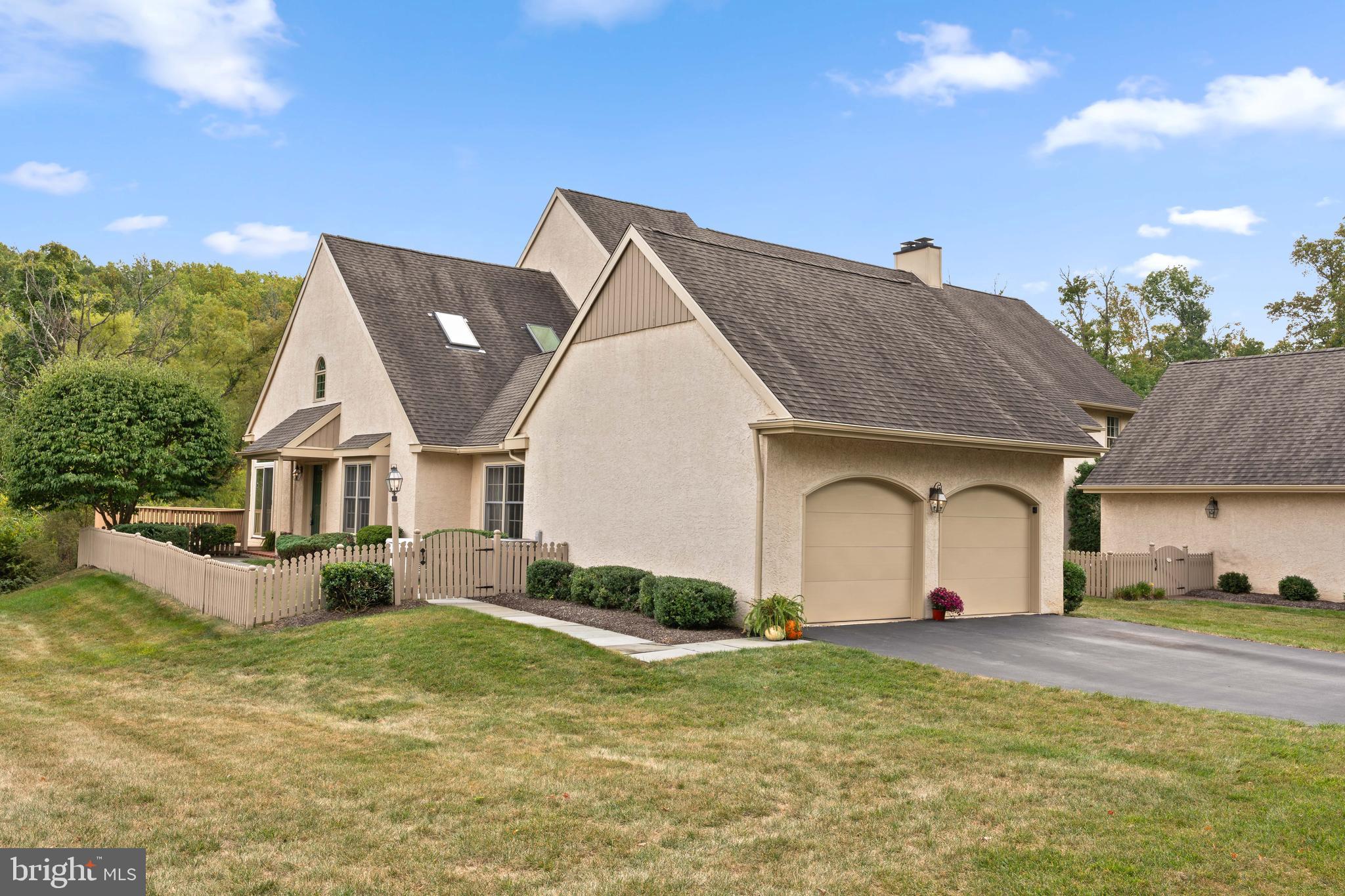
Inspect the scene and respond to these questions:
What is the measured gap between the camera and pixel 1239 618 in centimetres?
1977

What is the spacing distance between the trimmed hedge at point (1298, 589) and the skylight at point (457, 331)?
65.7ft

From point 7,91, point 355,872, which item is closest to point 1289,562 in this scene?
point 355,872

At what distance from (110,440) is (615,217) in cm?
1476

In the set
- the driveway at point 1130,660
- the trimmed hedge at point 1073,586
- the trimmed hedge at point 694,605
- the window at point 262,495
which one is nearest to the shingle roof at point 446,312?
the window at point 262,495

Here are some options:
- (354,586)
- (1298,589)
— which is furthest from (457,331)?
(1298,589)

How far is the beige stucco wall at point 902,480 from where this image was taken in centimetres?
1383

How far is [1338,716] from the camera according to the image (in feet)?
31.1

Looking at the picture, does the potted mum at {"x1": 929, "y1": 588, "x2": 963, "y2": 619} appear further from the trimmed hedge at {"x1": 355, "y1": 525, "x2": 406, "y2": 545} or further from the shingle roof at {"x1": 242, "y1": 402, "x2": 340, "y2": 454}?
the shingle roof at {"x1": 242, "y1": 402, "x2": 340, "y2": 454}

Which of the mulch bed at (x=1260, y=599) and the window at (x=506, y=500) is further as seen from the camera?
the mulch bed at (x=1260, y=599)

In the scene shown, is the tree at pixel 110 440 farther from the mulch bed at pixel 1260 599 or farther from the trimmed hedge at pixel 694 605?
the mulch bed at pixel 1260 599

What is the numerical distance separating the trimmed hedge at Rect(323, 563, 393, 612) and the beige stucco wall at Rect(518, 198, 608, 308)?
13.3 m

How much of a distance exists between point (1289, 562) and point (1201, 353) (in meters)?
40.8

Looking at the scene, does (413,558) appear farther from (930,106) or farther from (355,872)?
(930,106)

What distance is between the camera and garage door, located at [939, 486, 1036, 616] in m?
16.1
